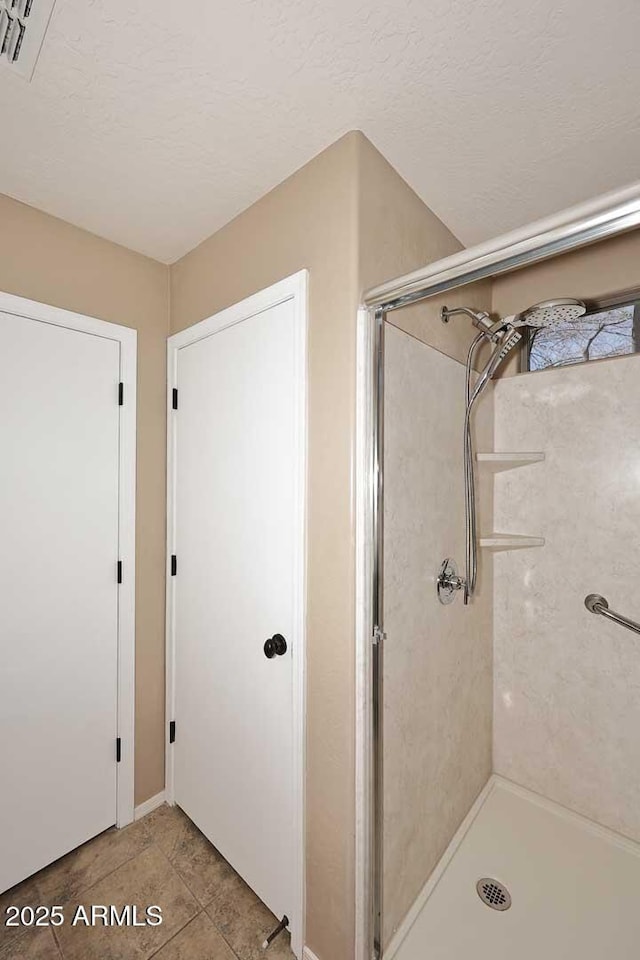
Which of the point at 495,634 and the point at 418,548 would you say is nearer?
the point at 418,548

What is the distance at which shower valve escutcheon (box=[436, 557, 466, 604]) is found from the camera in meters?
1.58

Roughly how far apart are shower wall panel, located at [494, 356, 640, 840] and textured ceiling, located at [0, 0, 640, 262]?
2.57 ft

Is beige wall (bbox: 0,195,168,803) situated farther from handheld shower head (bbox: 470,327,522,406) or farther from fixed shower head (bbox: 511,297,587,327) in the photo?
fixed shower head (bbox: 511,297,587,327)

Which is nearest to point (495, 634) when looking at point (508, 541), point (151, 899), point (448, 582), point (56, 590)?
point (508, 541)

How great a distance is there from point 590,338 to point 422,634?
1396 millimetres

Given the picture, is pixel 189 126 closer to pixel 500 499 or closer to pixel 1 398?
pixel 1 398

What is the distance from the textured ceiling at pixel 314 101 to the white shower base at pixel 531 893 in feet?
7.86

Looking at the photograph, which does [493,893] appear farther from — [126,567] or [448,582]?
[126,567]

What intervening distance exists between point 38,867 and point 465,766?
1646 mm

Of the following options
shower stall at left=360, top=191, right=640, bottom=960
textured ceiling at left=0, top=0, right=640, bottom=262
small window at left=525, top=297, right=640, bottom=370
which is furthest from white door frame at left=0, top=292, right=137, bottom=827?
small window at left=525, top=297, right=640, bottom=370

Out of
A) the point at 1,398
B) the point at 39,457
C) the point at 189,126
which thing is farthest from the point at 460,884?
the point at 189,126

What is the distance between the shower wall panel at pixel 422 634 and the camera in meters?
1.32

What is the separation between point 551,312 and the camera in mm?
1290

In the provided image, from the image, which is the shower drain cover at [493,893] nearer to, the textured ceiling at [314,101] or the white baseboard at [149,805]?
the white baseboard at [149,805]
